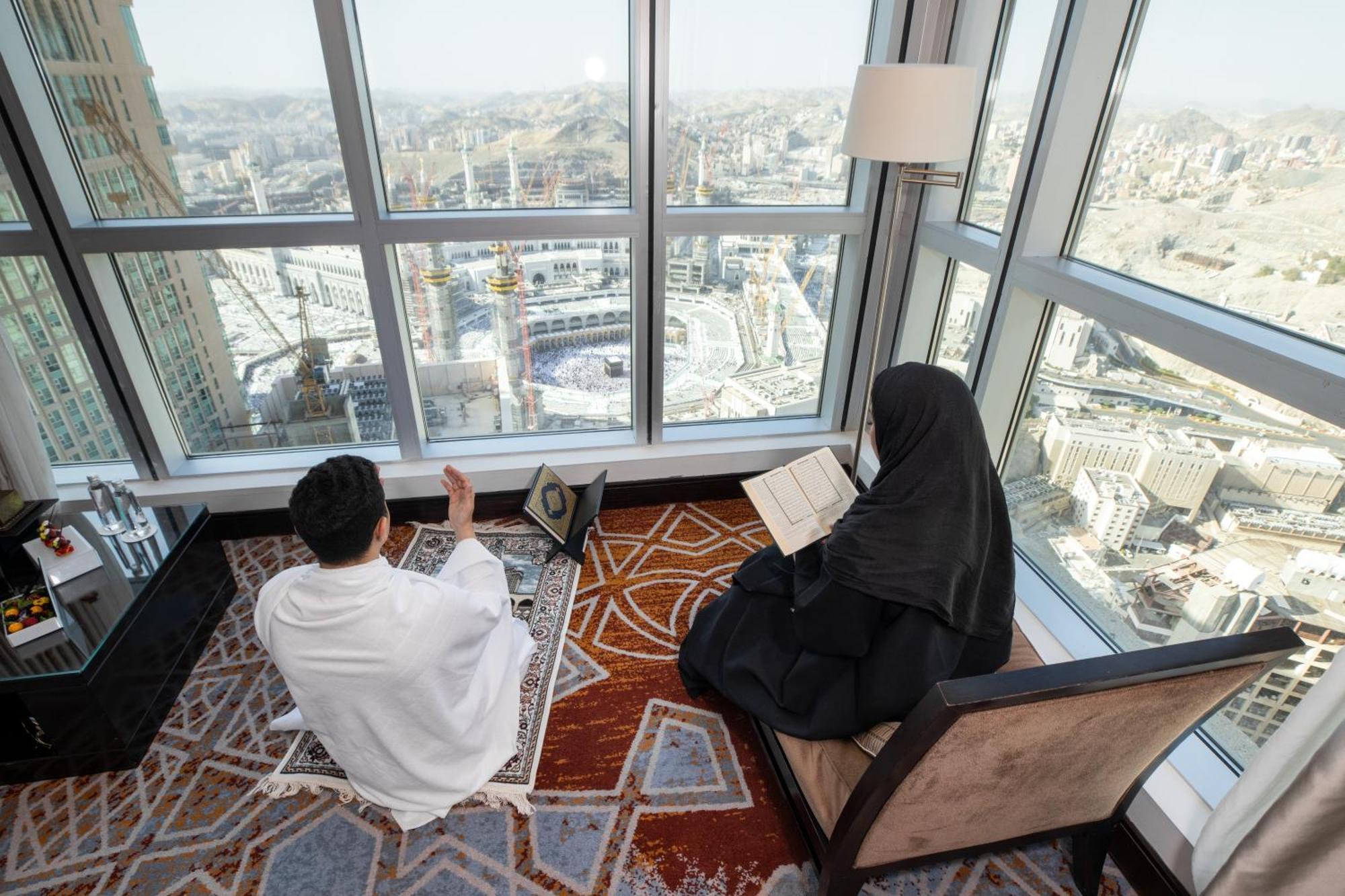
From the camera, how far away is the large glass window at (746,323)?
310cm

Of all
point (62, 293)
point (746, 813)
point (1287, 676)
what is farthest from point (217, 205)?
point (1287, 676)

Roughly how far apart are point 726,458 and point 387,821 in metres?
2.07

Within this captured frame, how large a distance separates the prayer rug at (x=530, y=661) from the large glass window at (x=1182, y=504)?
1877mm

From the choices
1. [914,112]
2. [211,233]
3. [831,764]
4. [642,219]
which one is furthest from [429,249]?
[831,764]

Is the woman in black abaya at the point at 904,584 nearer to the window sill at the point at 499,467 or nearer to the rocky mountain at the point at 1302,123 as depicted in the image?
the rocky mountain at the point at 1302,123

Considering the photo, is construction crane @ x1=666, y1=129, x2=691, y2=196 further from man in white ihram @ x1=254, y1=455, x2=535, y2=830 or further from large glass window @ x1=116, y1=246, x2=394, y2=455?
man in white ihram @ x1=254, y1=455, x2=535, y2=830

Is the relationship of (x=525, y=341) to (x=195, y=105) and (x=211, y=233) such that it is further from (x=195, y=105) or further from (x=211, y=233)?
(x=195, y=105)

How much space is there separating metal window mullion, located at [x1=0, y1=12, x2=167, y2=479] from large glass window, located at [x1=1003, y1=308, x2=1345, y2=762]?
363cm

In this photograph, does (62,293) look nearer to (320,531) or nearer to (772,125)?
(320,531)

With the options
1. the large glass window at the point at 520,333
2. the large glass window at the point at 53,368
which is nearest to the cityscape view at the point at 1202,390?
the large glass window at the point at 520,333

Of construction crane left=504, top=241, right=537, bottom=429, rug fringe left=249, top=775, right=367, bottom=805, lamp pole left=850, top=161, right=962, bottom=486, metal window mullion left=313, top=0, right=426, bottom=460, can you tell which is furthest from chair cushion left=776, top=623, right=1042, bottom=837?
metal window mullion left=313, top=0, right=426, bottom=460

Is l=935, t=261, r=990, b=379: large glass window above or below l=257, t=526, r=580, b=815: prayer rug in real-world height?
above

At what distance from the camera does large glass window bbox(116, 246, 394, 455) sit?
9.20 feet

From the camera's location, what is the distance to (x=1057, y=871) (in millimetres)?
1830
